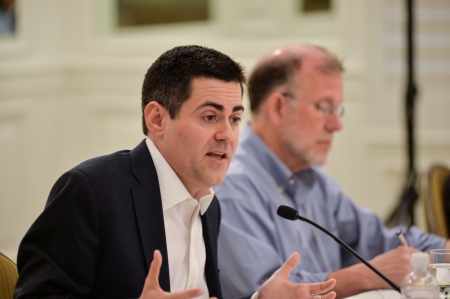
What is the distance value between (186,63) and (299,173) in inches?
42.9

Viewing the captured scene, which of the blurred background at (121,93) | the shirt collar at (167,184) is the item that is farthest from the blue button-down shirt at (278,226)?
the blurred background at (121,93)

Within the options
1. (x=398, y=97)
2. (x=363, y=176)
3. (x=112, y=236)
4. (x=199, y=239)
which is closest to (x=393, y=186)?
(x=363, y=176)

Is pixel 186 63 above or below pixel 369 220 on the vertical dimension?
above

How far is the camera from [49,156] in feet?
13.8

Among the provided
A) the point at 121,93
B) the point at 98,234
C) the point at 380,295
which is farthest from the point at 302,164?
the point at 121,93

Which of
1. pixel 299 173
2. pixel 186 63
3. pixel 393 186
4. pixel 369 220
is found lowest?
pixel 393 186

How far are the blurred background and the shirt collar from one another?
2772mm

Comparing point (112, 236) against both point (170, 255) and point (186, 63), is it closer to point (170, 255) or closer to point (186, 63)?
point (170, 255)

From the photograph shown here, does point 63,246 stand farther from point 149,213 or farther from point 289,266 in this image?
point 289,266

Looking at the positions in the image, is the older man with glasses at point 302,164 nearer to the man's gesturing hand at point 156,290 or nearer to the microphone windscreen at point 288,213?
the microphone windscreen at point 288,213

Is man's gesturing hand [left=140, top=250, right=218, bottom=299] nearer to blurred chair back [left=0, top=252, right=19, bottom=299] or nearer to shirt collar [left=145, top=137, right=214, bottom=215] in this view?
shirt collar [left=145, top=137, right=214, bottom=215]

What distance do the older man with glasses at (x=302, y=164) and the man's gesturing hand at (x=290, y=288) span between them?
67 centimetres

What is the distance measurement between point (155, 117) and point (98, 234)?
0.29 meters

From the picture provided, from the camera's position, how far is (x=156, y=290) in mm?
1152
